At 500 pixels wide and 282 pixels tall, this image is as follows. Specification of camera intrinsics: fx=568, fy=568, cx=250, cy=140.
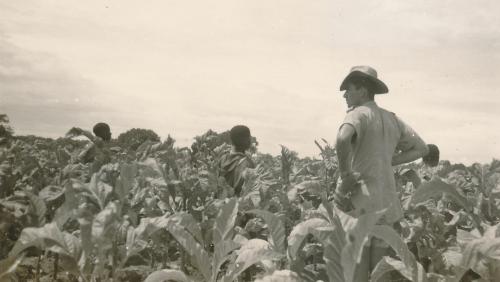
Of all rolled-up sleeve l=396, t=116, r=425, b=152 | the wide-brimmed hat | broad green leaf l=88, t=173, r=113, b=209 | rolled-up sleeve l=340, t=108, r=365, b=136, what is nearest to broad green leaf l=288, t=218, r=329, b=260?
rolled-up sleeve l=340, t=108, r=365, b=136

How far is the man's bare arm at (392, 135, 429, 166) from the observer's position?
395cm

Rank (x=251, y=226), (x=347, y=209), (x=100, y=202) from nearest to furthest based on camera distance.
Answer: (x=100, y=202), (x=347, y=209), (x=251, y=226)

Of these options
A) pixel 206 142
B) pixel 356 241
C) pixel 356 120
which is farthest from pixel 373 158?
pixel 206 142

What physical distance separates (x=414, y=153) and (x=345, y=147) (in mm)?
779

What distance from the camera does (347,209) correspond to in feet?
11.7

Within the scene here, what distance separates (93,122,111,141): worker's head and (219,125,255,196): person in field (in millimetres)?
2555

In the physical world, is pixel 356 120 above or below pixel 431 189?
above

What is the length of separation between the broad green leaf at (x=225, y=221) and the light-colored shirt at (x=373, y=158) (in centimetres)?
92

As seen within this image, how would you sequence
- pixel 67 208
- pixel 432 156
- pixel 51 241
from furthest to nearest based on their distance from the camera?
pixel 432 156
pixel 67 208
pixel 51 241

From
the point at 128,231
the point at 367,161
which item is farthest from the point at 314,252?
the point at 128,231

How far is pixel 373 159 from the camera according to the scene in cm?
364

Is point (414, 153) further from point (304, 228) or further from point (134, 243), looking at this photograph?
point (134, 243)

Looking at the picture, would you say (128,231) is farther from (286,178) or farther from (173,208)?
(286,178)

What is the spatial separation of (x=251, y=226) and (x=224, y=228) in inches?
53.3
